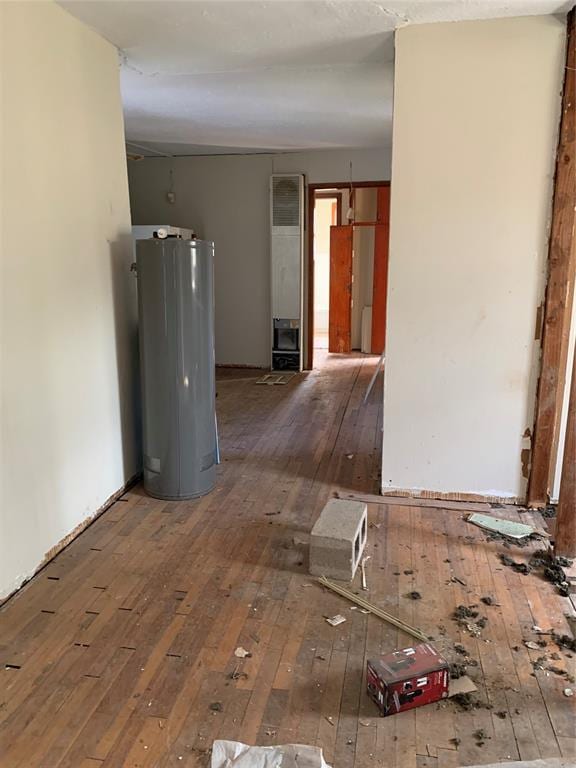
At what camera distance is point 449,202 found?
321cm

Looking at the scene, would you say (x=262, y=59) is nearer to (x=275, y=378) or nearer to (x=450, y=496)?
(x=450, y=496)

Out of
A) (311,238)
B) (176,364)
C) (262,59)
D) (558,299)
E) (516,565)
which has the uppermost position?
(262,59)

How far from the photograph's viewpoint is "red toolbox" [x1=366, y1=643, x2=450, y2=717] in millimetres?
1867

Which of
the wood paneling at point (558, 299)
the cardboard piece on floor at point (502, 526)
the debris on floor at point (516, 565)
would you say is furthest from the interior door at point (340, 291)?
the debris on floor at point (516, 565)

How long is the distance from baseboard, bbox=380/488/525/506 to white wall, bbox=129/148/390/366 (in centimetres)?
409

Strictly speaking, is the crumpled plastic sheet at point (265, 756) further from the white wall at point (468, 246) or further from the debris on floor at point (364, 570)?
the white wall at point (468, 246)

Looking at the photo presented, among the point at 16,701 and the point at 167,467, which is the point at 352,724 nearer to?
the point at 16,701

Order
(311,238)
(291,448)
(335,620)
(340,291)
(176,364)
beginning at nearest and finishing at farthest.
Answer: (335,620) < (176,364) < (291,448) < (311,238) < (340,291)

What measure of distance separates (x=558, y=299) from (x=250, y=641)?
7.66 feet

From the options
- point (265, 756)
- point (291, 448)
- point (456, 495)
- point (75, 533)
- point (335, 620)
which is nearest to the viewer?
point (265, 756)

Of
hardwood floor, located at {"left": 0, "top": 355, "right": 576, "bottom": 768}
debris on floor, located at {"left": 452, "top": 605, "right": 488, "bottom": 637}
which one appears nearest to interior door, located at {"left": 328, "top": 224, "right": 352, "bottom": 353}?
hardwood floor, located at {"left": 0, "top": 355, "right": 576, "bottom": 768}

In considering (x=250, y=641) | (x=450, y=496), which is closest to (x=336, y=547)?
(x=250, y=641)

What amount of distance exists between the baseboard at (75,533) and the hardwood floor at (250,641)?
0.09ft

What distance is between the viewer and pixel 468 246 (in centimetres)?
323
